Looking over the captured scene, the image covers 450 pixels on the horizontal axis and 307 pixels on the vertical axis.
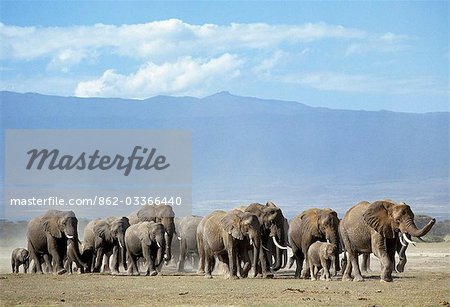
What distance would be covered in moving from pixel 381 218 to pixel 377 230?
379mm

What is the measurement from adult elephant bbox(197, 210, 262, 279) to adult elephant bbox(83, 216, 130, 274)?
229 inches

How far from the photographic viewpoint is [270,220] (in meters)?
42.3

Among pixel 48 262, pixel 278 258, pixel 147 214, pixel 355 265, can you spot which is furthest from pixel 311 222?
pixel 48 262

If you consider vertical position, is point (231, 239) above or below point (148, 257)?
above

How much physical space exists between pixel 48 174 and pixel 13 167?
21.3ft

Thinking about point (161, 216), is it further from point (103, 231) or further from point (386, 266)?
point (386, 266)

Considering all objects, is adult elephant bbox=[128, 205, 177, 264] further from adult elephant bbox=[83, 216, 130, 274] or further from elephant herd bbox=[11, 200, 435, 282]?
adult elephant bbox=[83, 216, 130, 274]

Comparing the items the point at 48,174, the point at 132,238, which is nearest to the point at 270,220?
the point at 132,238

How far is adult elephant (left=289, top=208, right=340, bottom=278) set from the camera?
39.8 meters

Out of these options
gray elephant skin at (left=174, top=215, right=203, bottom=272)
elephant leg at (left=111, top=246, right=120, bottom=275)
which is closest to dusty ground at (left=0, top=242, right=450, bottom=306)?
elephant leg at (left=111, top=246, right=120, bottom=275)

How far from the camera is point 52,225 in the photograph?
1806 inches

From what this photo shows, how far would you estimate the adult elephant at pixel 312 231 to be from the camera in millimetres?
39781

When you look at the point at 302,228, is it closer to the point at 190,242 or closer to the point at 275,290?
the point at 275,290

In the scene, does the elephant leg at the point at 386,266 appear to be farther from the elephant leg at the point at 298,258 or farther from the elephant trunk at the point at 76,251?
the elephant trunk at the point at 76,251
